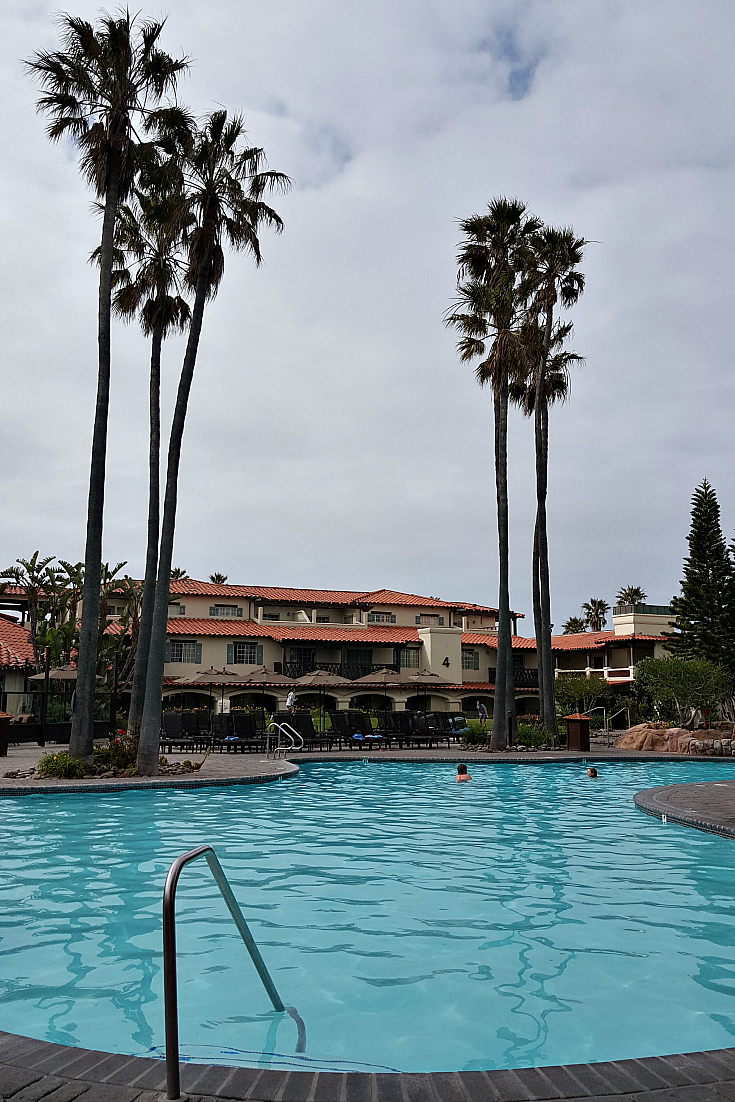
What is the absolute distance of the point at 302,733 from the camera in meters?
26.2

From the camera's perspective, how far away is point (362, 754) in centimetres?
2380

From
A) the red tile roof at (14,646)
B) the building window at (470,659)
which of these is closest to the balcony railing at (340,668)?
the building window at (470,659)

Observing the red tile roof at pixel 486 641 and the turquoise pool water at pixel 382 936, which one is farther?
the red tile roof at pixel 486 641

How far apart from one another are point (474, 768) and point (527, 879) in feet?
43.0

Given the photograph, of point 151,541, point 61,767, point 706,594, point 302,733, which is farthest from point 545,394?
point 61,767

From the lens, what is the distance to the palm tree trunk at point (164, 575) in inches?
728

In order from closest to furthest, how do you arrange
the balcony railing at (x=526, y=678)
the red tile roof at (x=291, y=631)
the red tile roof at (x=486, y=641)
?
the red tile roof at (x=291, y=631) → the balcony railing at (x=526, y=678) → the red tile roof at (x=486, y=641)

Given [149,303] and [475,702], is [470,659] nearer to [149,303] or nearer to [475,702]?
[475,702]

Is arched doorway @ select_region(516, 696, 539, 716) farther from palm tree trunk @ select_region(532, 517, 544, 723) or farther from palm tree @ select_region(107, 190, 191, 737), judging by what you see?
palm tree @ select_region(107, 190, 191, 737)

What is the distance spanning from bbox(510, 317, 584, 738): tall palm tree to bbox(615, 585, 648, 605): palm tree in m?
57.2

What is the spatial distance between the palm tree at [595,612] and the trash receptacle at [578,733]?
59.9 meters

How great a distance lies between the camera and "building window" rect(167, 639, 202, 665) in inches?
1902

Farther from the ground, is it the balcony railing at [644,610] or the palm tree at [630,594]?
the palm tree at [630,594]

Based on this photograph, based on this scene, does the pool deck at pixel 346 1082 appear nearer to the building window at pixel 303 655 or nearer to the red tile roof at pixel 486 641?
the building window at pixel 303 655
